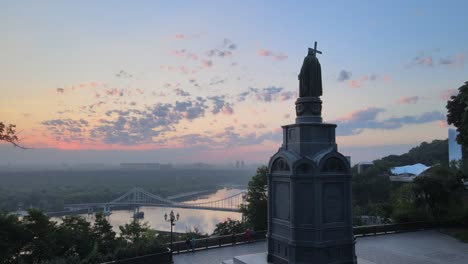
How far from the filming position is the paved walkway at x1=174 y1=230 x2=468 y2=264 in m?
17.3

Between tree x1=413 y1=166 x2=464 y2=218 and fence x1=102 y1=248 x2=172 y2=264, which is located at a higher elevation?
tree x1=413 y1=166 x2=464 y2=218

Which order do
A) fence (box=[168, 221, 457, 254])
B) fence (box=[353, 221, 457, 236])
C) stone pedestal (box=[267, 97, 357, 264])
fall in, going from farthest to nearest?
fence (box=[353, 221, 457, 236]) < fence (box=[168, 221, 457, 254]) < stone pedestal (box=[267, 97, 357, 264])

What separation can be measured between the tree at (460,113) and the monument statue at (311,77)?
42.7 feet

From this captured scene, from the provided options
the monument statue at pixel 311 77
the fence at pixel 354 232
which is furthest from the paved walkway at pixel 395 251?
the monument statue at pixel 311 77

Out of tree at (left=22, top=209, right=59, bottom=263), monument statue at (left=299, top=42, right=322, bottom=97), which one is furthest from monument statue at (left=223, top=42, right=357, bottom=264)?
tree at (left=22, top=209, right=59, bottom=263)

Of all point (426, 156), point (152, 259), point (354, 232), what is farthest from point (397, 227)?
point (426, 156)

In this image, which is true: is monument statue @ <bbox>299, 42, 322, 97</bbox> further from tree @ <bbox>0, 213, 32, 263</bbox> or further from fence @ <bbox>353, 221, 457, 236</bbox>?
tree @ <bbox>0, 213, 32, 263</bbox>

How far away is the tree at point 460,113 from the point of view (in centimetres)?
2232

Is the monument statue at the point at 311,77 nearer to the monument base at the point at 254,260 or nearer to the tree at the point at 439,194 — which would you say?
the monument base at the point at 254,260

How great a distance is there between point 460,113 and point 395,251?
12.3 m

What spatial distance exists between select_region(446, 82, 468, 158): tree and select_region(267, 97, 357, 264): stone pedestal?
13306 millimetres

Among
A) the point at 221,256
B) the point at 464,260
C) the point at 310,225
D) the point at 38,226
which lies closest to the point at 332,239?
the point at 310,225

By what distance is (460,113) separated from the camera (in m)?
25.5

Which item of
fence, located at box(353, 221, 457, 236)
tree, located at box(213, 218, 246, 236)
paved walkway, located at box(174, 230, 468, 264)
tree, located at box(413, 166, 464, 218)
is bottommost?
tree, located at box(213, 218, 246, 236)
